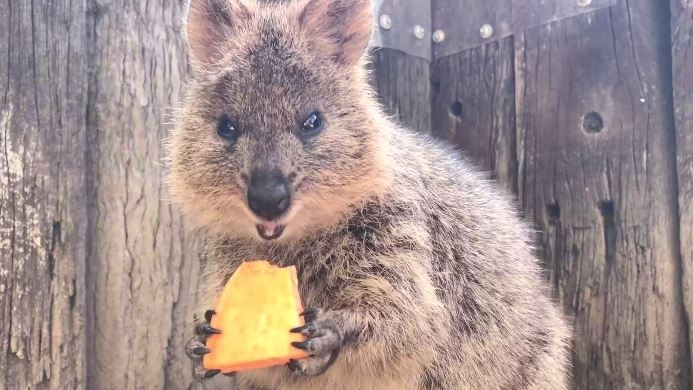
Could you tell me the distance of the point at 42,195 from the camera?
3465 millimetres

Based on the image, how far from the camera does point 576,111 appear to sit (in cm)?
405

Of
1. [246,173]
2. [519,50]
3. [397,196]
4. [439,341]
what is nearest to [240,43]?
[246,173]

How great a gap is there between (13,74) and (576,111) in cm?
301

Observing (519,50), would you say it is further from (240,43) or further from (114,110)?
(114,110)

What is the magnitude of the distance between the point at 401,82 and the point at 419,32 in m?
0.35

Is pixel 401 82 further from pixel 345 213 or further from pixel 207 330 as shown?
pixel 207 330

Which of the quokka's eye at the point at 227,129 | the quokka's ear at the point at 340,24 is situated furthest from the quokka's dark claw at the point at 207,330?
the quokka's ear at the point at 340,24

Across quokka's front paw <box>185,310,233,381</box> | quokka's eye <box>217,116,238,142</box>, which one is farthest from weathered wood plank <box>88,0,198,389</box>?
quokka's eye <box>217,116,238,142</box>

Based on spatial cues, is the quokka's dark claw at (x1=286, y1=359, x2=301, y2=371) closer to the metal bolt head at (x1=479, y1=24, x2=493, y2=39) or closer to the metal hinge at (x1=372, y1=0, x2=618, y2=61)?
the metal hinge at (x1=372, y1=0, x2=618, y2=61)

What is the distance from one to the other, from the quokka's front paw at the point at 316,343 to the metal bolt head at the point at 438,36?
2.48 m

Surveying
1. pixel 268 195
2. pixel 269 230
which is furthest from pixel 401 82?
pixel 268 195

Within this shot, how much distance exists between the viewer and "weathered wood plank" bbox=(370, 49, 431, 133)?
15.1ft

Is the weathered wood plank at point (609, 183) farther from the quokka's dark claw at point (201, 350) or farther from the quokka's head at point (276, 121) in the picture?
the quokka's dark claw at point (201, 350)

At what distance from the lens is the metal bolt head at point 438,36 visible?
4.59m
